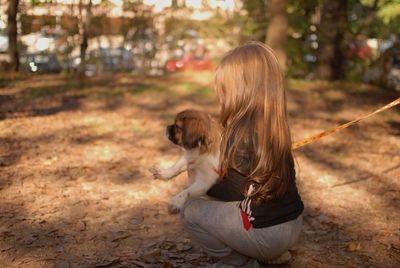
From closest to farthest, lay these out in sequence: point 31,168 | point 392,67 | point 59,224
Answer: point 59,224 < point 31,168 < point 392,67

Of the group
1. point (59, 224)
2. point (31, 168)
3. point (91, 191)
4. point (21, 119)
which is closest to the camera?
point (59, 224)

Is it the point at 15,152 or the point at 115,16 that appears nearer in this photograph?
the point at 15,152

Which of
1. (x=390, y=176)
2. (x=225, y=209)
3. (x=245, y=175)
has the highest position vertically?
(x=245, y=175)

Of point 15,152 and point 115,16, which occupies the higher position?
point 115,16

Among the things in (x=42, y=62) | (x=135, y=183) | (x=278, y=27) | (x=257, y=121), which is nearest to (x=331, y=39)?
(x=278, y=27)

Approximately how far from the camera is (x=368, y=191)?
16.2ft

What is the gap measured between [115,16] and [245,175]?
981 centimetres

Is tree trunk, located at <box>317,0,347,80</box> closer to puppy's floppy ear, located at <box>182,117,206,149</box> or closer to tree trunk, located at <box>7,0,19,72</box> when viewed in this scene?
tree trunk, located at <box>7,0,19,72</box>

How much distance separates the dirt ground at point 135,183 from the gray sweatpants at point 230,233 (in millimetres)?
482

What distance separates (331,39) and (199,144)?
28.0ft

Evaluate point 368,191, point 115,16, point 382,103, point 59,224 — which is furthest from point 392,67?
point 59,224

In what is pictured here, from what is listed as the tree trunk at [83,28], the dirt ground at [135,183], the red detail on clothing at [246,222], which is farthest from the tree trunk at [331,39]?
the red detail on clothing at [246,222]

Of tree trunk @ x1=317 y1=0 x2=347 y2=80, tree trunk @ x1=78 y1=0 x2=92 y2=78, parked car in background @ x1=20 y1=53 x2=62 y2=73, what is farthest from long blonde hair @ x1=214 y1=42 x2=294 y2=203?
parked car in background @ x1=20 y1=53 x2=62 y2=73

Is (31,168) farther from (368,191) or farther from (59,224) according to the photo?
(368,191)
